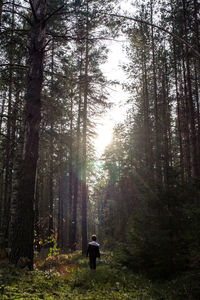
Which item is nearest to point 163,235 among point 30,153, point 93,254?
point 93,254

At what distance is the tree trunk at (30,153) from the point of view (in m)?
6.03

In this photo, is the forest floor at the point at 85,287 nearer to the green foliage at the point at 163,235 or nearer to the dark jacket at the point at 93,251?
the green foliage at the point at 163,235

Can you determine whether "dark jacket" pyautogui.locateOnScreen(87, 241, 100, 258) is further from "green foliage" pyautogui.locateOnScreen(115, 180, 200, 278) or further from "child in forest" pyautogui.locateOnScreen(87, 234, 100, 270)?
"green foliage" pyautogui.locateOnScreen(115, 180, 200, 278)

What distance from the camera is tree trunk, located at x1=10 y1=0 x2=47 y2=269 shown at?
6.03 meters

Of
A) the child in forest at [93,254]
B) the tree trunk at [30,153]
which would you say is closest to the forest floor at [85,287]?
the tree trunk at [30,153]

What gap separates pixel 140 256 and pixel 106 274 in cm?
138

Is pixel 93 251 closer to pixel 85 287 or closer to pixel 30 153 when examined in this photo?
pixel 85 287

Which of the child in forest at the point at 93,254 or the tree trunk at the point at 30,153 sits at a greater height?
the tree trunk at the point at 30,153

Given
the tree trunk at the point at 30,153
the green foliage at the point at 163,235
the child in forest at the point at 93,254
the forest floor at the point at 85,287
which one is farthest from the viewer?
the child in forest at the point at 93,254

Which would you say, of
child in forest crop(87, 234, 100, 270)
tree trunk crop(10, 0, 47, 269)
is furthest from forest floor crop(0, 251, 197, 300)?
child in forest crop(87, 234, 100, 270)

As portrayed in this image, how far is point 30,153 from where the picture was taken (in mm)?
6672

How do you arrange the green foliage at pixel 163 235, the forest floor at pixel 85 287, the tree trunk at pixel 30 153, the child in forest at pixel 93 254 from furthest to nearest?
the child in forest at pixel 93 254 → the green foliage at pixel 163 235 → the tree trunk at pixel 30 153 → the forest floor at pixel 85 287

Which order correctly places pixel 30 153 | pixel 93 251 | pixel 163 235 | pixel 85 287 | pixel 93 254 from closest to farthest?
pixel 85 287 → pixel 30 153 → pixel 163 235 → pixel 93 254 → pixel 93 251

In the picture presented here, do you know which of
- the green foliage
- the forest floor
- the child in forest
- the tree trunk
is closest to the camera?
the forest floor
